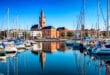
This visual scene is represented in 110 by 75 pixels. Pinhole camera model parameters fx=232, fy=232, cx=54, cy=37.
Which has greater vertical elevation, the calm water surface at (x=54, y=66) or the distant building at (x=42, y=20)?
the distant building at (x=42, y=20)

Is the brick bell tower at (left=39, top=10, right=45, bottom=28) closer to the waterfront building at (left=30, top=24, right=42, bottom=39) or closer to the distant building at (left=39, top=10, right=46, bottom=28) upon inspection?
the distant building at (left=39, top=10, right=46, bottom=28)

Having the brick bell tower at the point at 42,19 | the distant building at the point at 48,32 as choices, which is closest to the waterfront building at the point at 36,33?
the distant building at the point at 48,32

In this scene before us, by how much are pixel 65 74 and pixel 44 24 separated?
529 ft

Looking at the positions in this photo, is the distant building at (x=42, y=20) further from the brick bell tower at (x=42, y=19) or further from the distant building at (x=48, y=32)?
the distant building at (x=48, y=32)

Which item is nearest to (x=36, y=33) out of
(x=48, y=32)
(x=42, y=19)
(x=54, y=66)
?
(x=48, y=32)

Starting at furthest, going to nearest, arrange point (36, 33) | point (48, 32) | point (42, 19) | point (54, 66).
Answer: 1. point (42, 19)
2. point (48, 32)
3. point (36, 33)
4. point (54, 66)

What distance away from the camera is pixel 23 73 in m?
22.2

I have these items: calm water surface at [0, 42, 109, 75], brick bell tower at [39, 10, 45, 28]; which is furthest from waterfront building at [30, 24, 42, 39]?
calm water surface at [0, 42, 109, 75]

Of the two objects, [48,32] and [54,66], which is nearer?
[54,66]

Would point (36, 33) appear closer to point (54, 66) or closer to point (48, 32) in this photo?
point (48, 32)

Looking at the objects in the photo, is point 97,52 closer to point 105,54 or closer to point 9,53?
point 105,54

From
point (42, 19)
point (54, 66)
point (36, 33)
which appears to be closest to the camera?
point (54, 66)

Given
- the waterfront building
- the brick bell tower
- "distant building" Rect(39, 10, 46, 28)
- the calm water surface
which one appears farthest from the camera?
"distant building" Rect(39, 10, 46, 28)

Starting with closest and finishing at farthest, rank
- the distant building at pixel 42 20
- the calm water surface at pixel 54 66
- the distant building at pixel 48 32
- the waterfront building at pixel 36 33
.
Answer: the calm water surface at pixel 54 66 → the waterfront building at pixel 36 33 → the distant building at pixel 48 32 → the distant building at pixel 42 20
